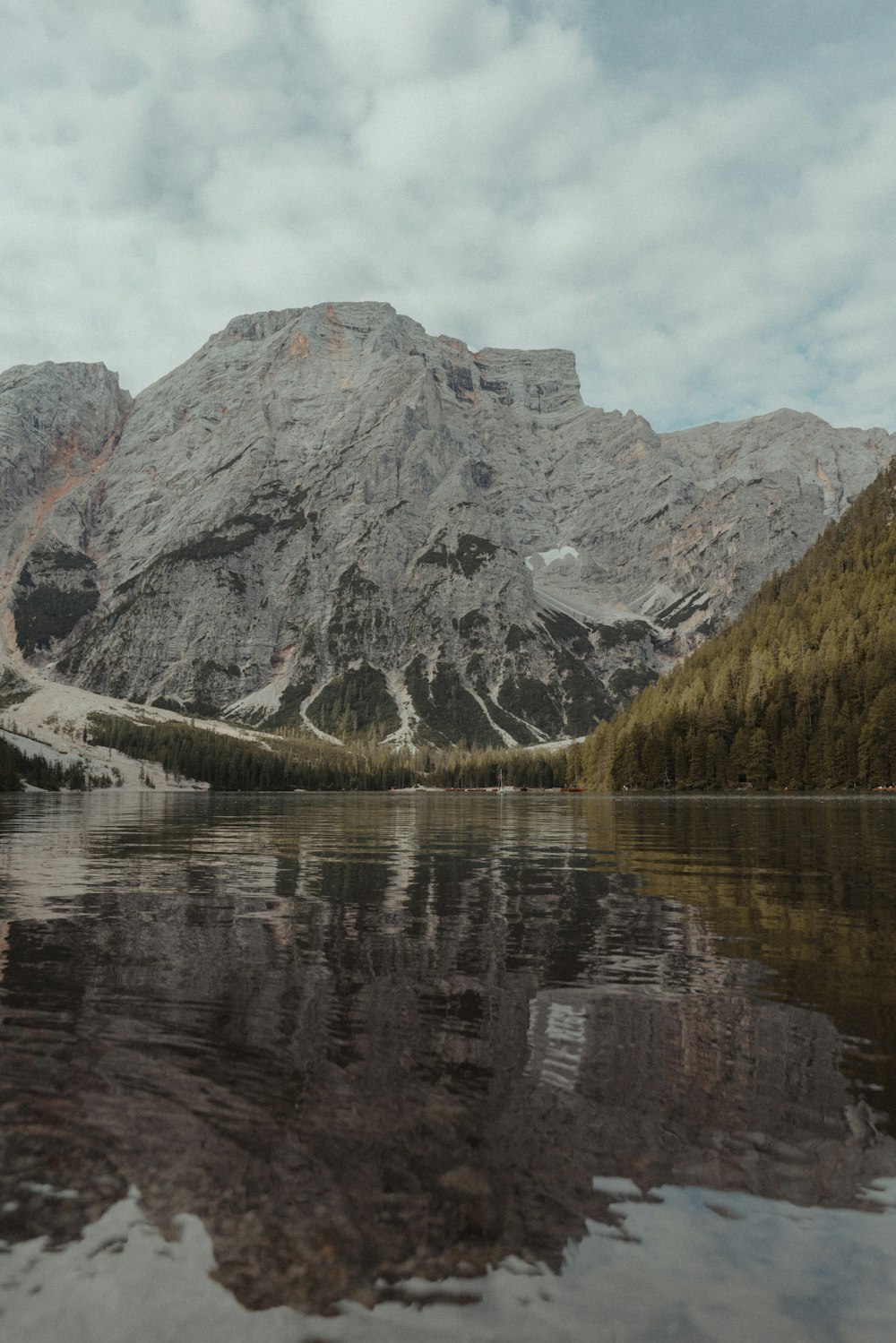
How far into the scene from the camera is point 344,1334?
484 cm

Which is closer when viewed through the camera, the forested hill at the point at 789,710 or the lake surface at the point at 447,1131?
the lake surface at the point at 447,1131

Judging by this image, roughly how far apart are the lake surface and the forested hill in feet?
457

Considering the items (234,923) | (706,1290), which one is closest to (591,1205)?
(706,1290)

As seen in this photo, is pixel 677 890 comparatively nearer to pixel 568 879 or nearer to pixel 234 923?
pixel 568 879

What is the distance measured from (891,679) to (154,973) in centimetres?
15383

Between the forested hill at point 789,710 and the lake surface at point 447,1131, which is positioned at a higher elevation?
the forested hill at point 789,710

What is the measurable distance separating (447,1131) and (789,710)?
521 ft

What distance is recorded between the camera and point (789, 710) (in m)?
152

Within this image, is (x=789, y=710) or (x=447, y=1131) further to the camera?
(x=789, y=710)

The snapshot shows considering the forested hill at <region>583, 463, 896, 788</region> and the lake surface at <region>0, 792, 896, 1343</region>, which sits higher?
the forested hill at <region>583, 463, 896, 788</region>

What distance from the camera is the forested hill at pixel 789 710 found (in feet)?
468

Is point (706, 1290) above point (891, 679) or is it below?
below

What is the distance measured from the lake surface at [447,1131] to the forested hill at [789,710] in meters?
139

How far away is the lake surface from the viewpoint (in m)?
5.24
